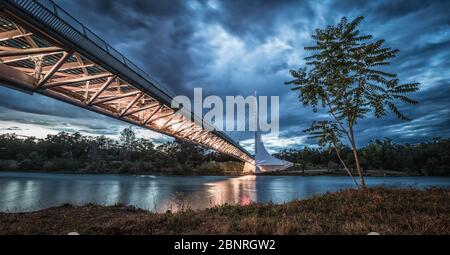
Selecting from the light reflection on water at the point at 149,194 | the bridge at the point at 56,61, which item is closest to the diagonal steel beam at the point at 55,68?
the bridge at the point at 56,61

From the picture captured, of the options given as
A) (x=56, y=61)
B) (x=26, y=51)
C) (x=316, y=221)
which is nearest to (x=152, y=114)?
(x=56, y=61)

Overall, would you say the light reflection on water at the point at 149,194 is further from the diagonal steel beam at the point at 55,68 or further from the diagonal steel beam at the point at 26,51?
the diagonal steel beam at the point at 26,51

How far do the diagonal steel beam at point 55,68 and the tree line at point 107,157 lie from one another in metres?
76.3

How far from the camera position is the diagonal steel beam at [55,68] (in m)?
9.58

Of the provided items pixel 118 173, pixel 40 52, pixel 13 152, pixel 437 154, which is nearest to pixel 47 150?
pixel 13 152

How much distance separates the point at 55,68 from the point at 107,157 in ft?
395

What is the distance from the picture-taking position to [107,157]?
117062 mm

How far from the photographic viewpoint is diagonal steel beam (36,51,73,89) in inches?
377

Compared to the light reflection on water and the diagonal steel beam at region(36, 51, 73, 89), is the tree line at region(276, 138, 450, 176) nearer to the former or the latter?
the light reflection on water

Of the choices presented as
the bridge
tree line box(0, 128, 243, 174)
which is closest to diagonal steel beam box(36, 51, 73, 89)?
the bridge

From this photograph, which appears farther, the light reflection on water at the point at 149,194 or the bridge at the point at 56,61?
the light reflection on water at the point at 149,194
